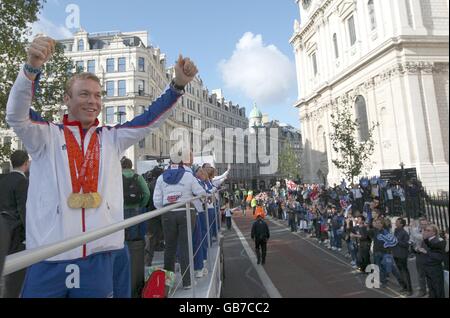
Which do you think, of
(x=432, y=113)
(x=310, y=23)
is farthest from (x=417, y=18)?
(x=310, y=23)

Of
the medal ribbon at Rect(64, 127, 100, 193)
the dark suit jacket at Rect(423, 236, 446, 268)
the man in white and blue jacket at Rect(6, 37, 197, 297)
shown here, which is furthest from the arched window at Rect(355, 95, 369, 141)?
the medal ribbon at Rect(64, 127, 100, 193)

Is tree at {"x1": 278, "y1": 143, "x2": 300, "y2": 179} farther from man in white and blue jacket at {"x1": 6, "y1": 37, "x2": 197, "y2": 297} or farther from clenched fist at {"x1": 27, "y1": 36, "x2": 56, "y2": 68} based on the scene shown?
clenched fist at {"x1": 27, "y1": 36, "x2": 56, "y2": 68}

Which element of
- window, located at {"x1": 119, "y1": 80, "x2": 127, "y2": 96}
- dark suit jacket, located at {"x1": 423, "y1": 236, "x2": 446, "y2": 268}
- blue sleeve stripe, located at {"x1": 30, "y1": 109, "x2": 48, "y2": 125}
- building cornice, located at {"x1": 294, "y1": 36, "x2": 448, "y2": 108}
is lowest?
dark suit jacket, located at {"x1": 423, "y1": 236, "x2": 446, "y2": 268}

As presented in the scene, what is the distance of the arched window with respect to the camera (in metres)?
31.0

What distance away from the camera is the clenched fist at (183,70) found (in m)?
2.13

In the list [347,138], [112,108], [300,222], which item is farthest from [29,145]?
[112,108]

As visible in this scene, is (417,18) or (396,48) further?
(417,18)

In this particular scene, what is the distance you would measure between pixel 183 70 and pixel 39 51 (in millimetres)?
811

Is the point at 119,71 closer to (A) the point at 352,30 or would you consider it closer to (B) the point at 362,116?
(A) the point at 352,30

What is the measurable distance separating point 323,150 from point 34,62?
40744 millimetres

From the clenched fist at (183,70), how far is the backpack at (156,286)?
1.95 m

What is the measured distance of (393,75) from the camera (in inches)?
1044

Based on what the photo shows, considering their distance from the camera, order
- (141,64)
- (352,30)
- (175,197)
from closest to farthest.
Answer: (175,197) → (352,30) → (141,64)

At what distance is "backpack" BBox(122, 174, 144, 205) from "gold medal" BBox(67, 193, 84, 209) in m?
3.00
